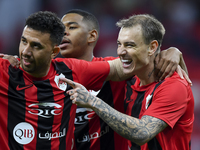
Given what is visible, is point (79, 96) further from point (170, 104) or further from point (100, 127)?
point (100, 127)

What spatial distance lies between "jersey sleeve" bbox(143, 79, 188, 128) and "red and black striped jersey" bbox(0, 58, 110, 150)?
69 cm

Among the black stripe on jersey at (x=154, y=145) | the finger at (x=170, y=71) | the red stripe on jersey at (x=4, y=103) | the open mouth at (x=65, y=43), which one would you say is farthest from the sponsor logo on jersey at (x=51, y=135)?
the open mouth at (x=65, y=43)

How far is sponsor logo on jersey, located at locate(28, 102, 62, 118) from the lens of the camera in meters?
2.18

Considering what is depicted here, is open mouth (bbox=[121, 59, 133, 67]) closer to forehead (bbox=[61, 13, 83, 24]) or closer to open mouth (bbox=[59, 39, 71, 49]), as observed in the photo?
open mouth (bbox=[59, 39, 71, 49])

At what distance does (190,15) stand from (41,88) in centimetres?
506

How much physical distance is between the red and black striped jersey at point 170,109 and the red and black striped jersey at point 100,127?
14.4 inches

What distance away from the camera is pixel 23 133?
2107 millimetres

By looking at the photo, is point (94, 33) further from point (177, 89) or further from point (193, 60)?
point (193, 60)

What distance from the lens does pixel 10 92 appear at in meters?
2.12

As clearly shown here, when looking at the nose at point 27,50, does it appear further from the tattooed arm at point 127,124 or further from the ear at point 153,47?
the ear at point 153,47

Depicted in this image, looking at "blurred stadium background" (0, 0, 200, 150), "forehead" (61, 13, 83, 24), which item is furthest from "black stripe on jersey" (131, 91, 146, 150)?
"blurred stadium background" (0, 0, 200, 150)

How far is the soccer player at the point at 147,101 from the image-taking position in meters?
2.12

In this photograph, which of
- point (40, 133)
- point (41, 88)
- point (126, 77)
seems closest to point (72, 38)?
point (126, 77)

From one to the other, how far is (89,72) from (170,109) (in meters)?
0.76
